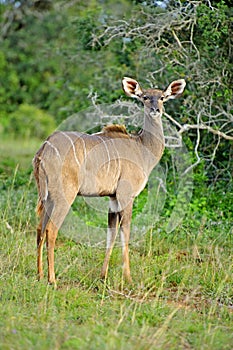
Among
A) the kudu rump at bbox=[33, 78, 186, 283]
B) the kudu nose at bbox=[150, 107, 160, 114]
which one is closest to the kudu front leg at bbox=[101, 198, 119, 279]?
the kudu rump at bbox=[33, 78, 186, 283]

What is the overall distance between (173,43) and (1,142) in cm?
714

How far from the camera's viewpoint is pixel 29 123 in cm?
1517

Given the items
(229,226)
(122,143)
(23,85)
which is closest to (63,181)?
(122,143)

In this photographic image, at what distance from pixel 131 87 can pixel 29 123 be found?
9.41m

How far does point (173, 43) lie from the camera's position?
7.83m

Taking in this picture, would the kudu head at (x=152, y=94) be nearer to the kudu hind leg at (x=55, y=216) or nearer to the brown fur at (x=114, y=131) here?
the brown fur at (x=114, y=131)

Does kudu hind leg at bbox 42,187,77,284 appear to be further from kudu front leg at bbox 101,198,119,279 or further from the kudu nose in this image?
the kudu nose

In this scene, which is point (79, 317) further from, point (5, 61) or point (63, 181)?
point (5, 61)

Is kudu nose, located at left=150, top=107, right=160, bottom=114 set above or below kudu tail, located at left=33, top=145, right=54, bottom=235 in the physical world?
above

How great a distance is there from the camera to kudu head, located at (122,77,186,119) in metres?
5.82

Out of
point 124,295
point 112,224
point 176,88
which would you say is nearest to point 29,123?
point 176,88

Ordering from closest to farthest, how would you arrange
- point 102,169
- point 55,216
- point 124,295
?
point 124,295 → point 55,216 → point 102,169

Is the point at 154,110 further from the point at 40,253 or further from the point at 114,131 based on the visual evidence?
the point at 40,253

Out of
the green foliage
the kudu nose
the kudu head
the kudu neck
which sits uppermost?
the kudu head
